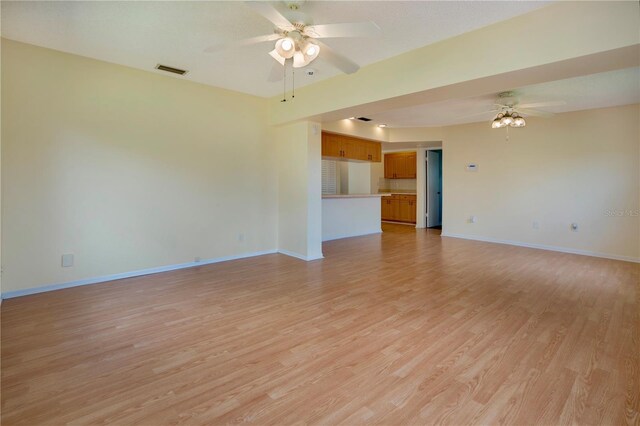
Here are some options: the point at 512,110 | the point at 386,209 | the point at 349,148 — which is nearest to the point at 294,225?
the point at 349,148

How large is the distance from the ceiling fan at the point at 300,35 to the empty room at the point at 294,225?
22mm

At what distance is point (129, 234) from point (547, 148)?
7.01 metres

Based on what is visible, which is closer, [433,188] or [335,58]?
[335,58]

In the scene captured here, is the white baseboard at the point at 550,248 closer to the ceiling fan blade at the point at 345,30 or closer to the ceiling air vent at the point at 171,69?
the ceiling fan blade at the point at 345,30

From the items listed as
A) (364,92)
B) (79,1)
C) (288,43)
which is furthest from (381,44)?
(79,1)

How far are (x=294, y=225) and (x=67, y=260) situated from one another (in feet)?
9.86

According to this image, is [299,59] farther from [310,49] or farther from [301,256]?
[301,256]

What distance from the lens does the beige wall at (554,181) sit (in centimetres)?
489

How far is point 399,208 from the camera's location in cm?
947

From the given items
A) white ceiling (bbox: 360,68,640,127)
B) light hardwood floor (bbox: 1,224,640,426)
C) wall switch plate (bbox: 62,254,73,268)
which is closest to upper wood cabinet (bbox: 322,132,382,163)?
white ceiling (bbox: 360,68,640,127)

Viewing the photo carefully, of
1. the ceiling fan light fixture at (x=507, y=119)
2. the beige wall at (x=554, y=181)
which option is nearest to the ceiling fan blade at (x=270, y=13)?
the ceiling fan light fixture at (x=507, y=119)

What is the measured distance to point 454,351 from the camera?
7.22 ft

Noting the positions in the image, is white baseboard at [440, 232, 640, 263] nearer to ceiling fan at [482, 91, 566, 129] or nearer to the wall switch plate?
ceiling fan at [482, 91, 566, 129]

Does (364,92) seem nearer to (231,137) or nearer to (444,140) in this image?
(231,137)
